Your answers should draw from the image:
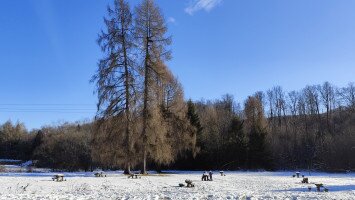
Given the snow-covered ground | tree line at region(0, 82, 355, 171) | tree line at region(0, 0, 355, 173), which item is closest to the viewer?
the snow-covered ground

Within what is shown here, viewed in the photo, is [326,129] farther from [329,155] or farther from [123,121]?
[123,121]

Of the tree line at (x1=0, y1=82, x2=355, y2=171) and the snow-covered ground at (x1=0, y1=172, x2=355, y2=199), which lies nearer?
the snow-covered ground at (x1=0, y1=172, x2=355, y2=199)

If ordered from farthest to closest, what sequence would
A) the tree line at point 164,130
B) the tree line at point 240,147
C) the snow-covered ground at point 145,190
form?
the tree line at point 240,147
the tree line at point 164,130
the snow-covered ground at point 145,190

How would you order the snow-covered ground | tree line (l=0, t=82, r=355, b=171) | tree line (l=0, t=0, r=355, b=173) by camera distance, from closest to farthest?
the snow-covered ground → tree line (l=0, t=0, r=355, b=173) → tree line (l=0, t=82, r=355, b=171)

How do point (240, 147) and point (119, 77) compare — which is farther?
point (240, 147)

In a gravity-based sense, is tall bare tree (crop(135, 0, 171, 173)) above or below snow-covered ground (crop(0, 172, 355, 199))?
above

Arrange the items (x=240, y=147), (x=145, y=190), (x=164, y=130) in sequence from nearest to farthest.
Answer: (x=145, y=190) < (x=164, y=130) < (x=240, y=147)

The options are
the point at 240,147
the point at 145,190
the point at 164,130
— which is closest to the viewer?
the point at 145,190

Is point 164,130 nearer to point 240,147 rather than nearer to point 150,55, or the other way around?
point 150,55

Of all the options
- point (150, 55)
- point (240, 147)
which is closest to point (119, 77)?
point (150, 55)

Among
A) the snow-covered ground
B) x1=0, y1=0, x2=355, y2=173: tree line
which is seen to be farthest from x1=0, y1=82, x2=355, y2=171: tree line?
the snow-covered ground

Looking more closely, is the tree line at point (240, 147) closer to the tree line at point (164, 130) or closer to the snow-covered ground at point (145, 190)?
the tree line at point (164, 130)

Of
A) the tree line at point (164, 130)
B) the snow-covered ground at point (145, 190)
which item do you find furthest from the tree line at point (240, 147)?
the snow-covered ground at point (145, 190)

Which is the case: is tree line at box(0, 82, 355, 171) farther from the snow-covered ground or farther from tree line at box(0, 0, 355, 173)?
the snow-covered ground
